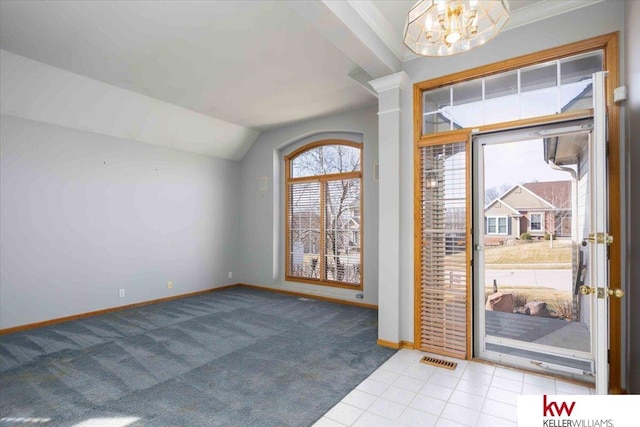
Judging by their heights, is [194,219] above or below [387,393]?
above

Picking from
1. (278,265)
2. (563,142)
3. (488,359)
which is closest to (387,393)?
(488,359)

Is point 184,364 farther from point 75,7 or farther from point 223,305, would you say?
point 75,7

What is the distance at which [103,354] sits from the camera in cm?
316

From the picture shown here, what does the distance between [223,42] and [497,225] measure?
328 cm

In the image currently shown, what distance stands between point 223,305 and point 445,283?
3537 millimetres

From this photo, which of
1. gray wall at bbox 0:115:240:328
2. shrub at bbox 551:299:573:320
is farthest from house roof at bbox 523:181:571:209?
gray wall at bbox 0:115:240:328

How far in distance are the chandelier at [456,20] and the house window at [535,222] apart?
6.01ft

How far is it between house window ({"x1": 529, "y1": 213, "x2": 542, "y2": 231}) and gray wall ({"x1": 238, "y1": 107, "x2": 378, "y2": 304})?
7.69 feet

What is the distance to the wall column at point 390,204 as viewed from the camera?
130 inches

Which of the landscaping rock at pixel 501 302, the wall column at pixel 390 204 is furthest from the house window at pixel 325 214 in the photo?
the landscaping rock at pixel 501 302

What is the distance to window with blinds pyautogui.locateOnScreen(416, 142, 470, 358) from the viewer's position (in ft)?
9.95

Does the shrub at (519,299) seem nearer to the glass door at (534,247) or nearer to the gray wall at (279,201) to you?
the glass door at (534,247)

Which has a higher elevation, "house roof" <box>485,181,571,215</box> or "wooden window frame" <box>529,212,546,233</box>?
"house roof" <box>485,181,571,215</box>

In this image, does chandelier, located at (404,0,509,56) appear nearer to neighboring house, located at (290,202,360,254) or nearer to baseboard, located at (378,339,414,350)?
baseboard, located at (378,339,414,350)
